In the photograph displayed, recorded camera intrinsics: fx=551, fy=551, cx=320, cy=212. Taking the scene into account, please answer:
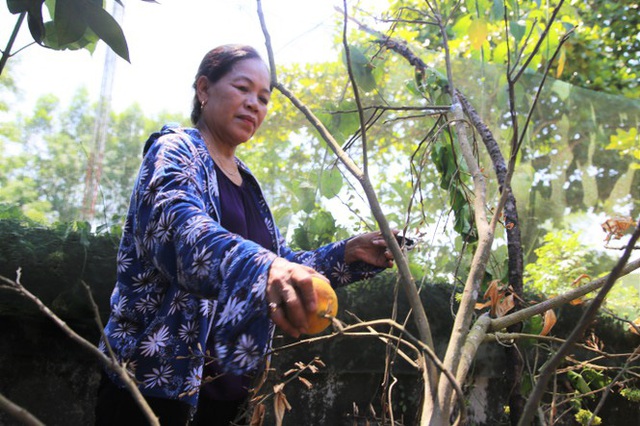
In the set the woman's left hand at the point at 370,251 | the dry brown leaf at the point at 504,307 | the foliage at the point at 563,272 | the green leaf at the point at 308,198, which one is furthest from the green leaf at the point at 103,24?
the foliage at the point at 563,272

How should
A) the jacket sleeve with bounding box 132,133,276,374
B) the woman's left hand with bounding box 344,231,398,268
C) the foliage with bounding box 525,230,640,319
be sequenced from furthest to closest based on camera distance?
the foliage with bounding box 525,230,640,319 < the woman's left hand with bounding box 344,231,398,268 < the jacket sleeve with bounding box 132,133,276,374

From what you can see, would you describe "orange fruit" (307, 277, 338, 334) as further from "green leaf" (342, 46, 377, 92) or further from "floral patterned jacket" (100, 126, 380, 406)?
"green leaf" (342, 46, 377, 92)

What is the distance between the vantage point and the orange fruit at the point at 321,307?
65cm

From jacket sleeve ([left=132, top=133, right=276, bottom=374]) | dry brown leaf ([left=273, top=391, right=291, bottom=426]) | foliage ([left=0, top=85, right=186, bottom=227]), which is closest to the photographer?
jacket sleeve ([left=132, top=133, right=276, bottom=374])

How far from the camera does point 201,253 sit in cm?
78

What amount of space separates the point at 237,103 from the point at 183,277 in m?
0.70

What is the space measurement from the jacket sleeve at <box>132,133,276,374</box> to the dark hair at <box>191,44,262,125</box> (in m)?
0.37

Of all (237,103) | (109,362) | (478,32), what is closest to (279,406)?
(109,362)

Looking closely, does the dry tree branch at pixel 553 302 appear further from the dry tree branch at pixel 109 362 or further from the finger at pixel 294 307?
the dry tree branch at pixel 109 362

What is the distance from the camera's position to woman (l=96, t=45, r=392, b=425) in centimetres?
69

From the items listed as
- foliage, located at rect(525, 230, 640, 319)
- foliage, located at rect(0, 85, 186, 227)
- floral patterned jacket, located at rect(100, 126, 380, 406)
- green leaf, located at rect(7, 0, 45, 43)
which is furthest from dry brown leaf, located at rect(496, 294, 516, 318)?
foliage, located at rect(0, 85, 186, 227)

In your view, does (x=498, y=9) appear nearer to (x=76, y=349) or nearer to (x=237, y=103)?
(x=237, y=103)

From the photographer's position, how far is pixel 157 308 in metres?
1.17

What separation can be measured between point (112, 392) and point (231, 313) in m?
0.65
